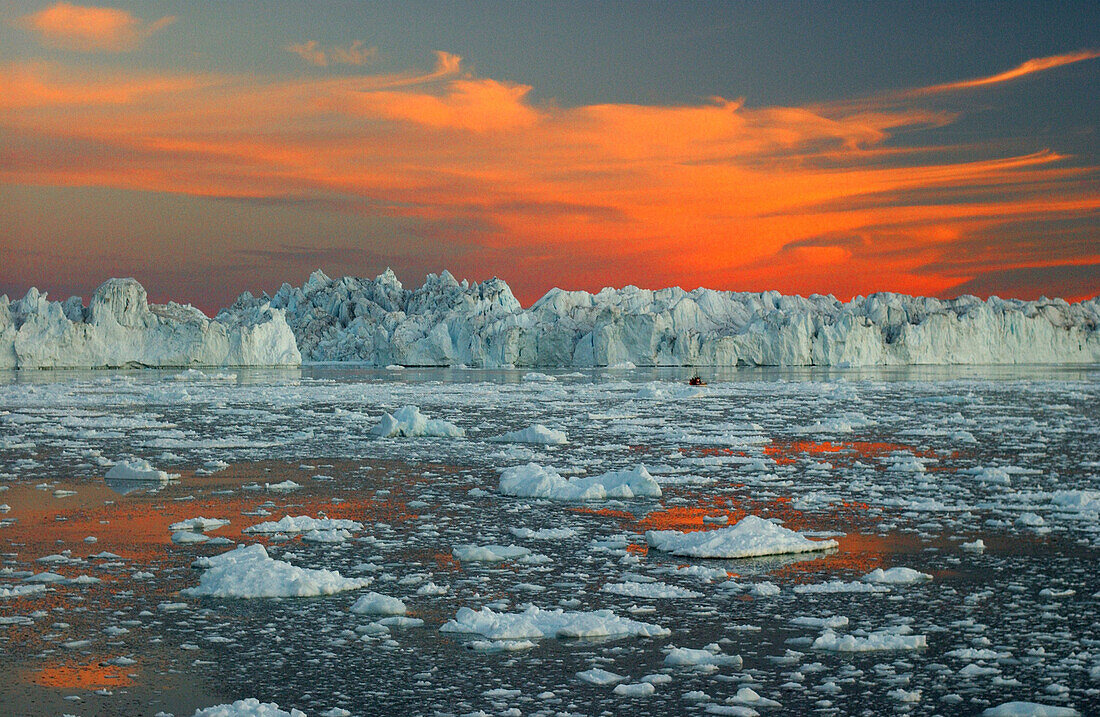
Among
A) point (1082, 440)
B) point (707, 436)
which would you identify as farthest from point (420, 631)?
point (1082, 440)

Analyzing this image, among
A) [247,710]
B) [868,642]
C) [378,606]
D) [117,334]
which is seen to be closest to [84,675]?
[247,710]

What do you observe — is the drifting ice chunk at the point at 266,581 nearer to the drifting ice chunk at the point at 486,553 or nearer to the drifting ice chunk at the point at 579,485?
the drifting ice chunk at the point at 486,553

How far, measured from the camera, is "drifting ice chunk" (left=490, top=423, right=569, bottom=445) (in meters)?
17.5

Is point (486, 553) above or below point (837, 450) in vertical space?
below

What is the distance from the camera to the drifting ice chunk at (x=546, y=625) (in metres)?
6.03

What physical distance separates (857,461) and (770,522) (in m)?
6.80

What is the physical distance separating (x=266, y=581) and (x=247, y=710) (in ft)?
8.52

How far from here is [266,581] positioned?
7.14 metres

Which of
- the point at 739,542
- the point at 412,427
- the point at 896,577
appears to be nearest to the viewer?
the point at 896,577

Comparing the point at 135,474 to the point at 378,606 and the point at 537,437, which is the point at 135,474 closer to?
the point at 537,437

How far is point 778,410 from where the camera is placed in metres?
26.4

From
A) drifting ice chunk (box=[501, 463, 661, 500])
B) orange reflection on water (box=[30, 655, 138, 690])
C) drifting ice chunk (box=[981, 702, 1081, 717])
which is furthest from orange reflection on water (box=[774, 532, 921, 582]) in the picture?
orange reflection on water (box=[30, 655, 138, 690])

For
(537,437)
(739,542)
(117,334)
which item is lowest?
(739,542)

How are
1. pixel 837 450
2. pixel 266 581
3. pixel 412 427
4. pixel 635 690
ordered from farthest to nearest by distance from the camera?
pixel 412 427, pixel 837 450, pixel 266 581, pixel 635 690
